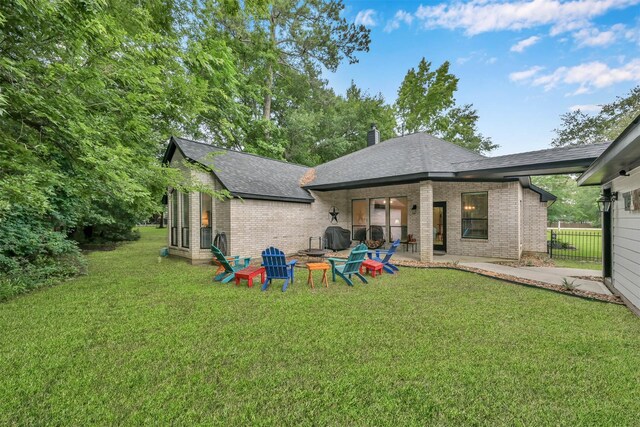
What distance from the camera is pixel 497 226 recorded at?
10344mm

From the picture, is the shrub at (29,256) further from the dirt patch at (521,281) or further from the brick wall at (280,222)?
the dirt patch at (521,281)

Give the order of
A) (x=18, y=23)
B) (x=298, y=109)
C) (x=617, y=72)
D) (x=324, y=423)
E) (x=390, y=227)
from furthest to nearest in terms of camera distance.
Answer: (x=298, y=109), (x=617, y=72), (x=390, y=227), (x=18, y=23), (x=324, y=423)

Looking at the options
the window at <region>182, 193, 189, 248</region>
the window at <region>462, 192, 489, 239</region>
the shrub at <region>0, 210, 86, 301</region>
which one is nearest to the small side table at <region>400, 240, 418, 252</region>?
the window at <region>462, 192, 489, 239</region>

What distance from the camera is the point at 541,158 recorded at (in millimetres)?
7535

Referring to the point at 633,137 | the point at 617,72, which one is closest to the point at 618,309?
the point at 633,137

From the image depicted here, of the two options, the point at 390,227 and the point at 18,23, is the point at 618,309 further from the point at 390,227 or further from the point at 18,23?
the point at 18,23

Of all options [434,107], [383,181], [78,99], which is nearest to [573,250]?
[383,181]

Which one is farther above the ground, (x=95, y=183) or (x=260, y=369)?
(x=95, y=183)

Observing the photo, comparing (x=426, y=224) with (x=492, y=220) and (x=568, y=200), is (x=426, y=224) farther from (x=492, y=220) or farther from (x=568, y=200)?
(x=568, y=200)

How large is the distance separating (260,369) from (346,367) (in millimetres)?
966

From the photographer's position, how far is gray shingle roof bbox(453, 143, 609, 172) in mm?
6743

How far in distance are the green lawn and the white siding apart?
2.06ft

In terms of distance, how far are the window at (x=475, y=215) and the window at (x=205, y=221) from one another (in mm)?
10632

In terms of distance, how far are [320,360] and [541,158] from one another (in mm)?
8504
